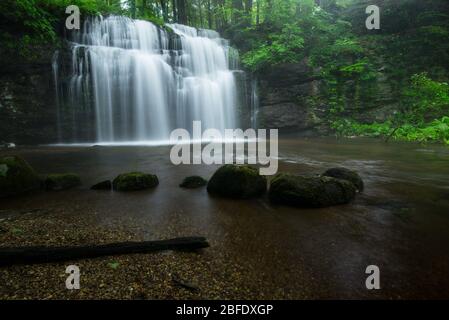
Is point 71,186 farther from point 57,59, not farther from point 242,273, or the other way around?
point 57,59

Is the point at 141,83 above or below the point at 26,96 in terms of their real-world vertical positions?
above

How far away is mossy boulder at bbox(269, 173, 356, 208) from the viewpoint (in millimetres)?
4520

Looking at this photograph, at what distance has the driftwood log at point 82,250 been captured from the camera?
101 inches

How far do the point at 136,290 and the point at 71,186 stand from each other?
4.63m

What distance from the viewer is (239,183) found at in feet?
16.9

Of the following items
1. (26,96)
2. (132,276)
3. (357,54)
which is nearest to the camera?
(132,276)

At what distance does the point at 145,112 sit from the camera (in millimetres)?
18328

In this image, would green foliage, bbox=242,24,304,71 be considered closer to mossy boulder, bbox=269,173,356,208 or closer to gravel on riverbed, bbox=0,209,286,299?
mossy boulder, bbox=269,173,356,208

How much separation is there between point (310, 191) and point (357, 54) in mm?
20315

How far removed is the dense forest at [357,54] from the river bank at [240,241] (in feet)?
46.8

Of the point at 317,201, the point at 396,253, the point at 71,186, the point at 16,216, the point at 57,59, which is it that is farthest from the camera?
the point at 57,59

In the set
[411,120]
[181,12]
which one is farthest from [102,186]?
[181,12]

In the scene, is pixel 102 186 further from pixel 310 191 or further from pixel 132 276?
pixel 310 191
